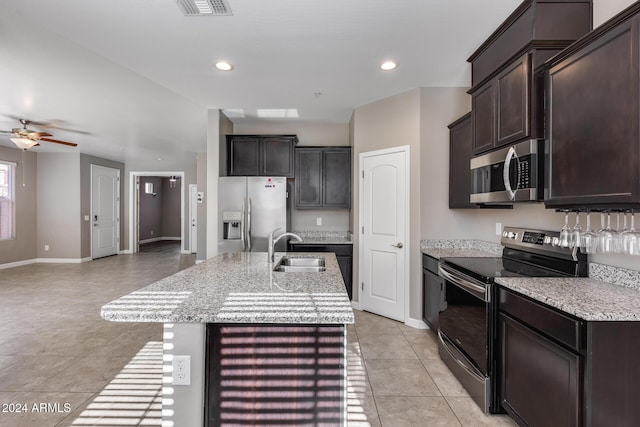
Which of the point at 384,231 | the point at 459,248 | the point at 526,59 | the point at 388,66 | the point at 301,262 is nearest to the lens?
the point at 526,59

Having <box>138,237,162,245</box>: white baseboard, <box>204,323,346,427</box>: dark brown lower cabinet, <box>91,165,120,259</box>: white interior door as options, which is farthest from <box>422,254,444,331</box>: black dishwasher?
<box>138,237,162,245</box>: white baseboard

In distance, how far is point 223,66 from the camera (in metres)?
2.99

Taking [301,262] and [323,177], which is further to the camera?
[323,177]

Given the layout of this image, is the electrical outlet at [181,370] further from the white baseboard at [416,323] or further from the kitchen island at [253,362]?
the white baseboard at [416,323]

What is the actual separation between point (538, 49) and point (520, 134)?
54cm

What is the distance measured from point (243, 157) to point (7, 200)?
5862 mm

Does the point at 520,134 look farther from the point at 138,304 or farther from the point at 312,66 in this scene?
the point at 138,304

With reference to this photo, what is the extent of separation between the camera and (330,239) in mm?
4504

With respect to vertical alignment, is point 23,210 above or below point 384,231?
above

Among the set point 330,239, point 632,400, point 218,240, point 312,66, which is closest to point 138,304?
point 632,400

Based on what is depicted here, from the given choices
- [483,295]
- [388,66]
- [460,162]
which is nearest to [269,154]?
[388,66]

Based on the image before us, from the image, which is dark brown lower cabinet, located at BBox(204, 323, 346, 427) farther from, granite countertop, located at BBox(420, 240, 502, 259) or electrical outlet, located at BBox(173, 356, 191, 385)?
granite countertop, located at BBox(420, 240, 502, 259)

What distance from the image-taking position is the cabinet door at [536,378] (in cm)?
140

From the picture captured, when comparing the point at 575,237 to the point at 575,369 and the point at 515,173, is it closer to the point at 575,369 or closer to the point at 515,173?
the point at 515,173
